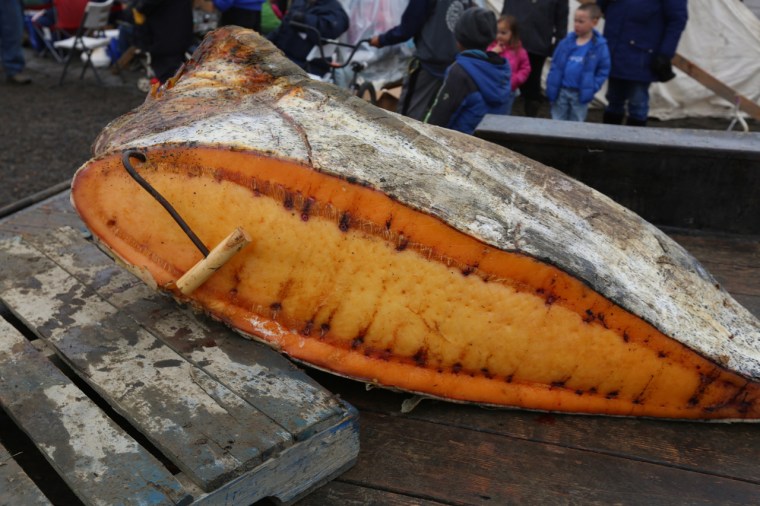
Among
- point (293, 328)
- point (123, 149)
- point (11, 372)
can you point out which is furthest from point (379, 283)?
point (11, 372)

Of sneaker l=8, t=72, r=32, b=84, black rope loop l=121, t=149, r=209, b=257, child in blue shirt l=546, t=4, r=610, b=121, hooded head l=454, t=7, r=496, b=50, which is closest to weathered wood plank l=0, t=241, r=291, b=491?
black rope loop l=121, t=149, r=209, b=257

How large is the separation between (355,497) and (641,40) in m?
5.59

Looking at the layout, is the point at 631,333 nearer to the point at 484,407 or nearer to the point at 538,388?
the point at 538,388

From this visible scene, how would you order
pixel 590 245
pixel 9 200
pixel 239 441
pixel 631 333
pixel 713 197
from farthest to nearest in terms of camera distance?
pixel 9 200
pixel 713 197
pixel 590 245
pixel 631 333
pixel 239 441

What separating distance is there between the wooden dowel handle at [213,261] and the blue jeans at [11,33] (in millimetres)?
9239

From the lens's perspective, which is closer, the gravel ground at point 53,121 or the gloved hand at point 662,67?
the gloved hand at point 662,67

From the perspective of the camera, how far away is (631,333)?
2215mm

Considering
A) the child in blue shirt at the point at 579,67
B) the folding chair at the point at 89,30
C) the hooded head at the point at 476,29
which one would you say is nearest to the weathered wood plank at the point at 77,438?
the hooded head at the point at 476,29

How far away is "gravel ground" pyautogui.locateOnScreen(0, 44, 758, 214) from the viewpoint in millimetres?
6995

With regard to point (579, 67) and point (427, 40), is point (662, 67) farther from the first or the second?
point (427, 40)

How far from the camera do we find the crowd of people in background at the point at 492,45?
4789mm

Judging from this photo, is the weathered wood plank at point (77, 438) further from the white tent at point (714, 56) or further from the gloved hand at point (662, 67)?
the white tent at point (714, 56)

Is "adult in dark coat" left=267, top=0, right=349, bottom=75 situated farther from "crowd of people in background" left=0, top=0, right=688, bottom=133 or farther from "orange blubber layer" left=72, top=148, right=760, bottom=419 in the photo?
"orange blubber layer" left=72, top=148, right=760, bottom=419

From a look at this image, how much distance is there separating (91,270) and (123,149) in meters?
0.65
